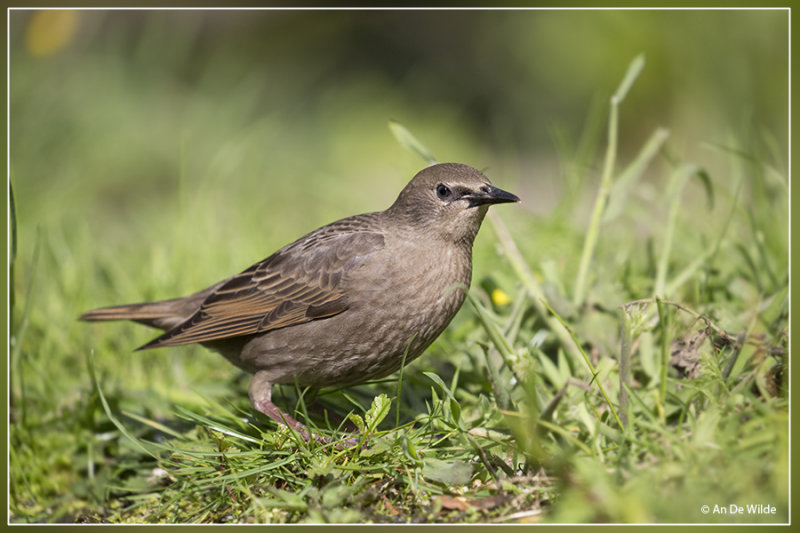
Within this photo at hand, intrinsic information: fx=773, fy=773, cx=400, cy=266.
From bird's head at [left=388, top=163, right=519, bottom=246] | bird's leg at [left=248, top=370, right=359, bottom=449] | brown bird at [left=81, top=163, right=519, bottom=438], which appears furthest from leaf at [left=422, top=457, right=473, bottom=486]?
bird's head at [left=388, top=163, right=519, bottom=246]

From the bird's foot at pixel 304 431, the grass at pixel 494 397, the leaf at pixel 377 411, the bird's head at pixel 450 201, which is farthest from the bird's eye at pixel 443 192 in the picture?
the bird's foot at pixel 304 431

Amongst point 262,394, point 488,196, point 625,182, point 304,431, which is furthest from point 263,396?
point 625,182

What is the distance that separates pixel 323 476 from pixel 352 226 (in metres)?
1.32

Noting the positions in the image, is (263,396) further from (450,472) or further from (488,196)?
(488,196)

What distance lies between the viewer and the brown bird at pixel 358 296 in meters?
3.46

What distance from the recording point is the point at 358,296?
11.6 feet

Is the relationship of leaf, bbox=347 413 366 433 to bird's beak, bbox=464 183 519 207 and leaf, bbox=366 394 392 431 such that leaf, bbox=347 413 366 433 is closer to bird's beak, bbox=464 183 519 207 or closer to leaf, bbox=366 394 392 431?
leaf, bbox=366 394 392 431

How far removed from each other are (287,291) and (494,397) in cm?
117

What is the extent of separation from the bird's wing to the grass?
385 millimetres

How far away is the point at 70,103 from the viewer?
7.44m

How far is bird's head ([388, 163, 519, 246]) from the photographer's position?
138 inches

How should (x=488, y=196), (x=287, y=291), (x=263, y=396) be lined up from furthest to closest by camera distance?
(x=287, y=291) → (x=263, y=396) → (x=488, y=196)

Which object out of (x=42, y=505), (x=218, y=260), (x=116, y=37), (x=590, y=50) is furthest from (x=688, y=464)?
(x=116, y=37)

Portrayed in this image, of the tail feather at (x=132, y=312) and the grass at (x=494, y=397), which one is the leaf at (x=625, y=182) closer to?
the grass at (x=494, y=397)
